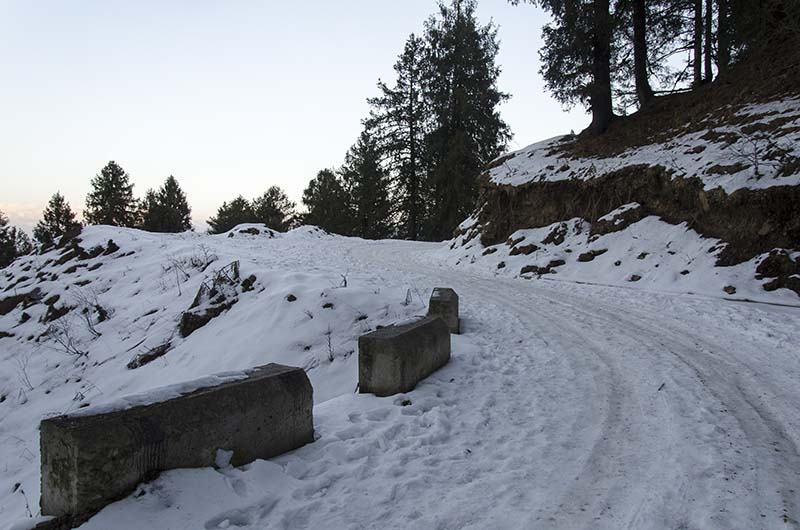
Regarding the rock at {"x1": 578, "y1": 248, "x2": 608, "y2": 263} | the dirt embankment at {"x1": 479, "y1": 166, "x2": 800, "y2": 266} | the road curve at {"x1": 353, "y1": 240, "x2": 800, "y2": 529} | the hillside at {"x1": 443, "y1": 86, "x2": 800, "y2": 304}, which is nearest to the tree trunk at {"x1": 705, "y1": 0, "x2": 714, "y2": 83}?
the hillside at {"x1": 443, "y1": 86, "x2": 800, "y2": 304}

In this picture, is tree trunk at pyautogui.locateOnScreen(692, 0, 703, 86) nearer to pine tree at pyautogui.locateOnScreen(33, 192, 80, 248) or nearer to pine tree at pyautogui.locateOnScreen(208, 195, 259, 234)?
pine tree at pyautogui.locateOnScreen(208, 195, 259, 234)

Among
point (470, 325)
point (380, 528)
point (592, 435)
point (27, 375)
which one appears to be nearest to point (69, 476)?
point (380, 528)

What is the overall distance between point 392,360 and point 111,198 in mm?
59986

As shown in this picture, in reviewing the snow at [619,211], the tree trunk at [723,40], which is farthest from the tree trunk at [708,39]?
the snow at [619,211]

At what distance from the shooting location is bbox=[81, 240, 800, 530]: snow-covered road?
2820mm

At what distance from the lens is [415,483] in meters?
3.26

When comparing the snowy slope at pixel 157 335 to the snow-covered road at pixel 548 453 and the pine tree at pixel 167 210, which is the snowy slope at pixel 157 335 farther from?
the pine tree at pixel 167 210

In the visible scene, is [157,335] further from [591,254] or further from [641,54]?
[641,54]

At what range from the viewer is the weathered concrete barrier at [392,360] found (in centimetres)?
482

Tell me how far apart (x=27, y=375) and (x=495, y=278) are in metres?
11.5

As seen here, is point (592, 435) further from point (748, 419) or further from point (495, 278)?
point (495, 278)

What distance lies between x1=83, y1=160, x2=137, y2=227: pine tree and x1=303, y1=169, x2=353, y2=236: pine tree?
2231 cm

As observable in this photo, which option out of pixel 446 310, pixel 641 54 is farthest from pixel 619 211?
pixel 446 310

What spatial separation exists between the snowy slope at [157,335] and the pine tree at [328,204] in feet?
111
